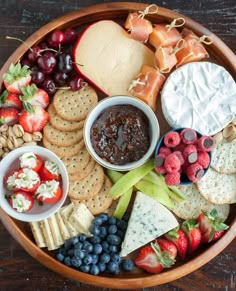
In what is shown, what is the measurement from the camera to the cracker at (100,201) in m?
2.00

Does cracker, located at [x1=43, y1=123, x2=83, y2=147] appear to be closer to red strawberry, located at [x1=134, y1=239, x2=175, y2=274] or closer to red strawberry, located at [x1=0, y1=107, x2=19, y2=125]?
red strawberry, located at [x1=0, y1=107, x2=19, y2=125]

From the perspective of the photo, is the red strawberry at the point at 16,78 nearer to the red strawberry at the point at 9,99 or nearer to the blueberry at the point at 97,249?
the red strawberry at the point at 9,99

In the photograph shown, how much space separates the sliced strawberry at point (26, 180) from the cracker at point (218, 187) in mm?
531

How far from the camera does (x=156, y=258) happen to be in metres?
1.95

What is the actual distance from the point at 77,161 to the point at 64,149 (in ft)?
0.19

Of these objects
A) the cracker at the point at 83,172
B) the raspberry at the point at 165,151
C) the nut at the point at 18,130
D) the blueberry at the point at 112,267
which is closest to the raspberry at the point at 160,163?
the raspberry at the point at 165,151

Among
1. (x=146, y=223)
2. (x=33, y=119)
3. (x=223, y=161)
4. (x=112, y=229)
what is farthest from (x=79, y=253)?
(x=223, y=161)

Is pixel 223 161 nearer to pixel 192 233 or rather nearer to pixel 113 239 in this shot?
pixel 192 233

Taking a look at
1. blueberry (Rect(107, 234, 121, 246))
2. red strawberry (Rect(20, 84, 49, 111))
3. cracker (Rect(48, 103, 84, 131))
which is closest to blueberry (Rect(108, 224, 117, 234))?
blueberry (Rect(107, 234, 121, 246))

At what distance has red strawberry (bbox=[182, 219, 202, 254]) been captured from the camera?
6.43 feet

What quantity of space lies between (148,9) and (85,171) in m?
0.57

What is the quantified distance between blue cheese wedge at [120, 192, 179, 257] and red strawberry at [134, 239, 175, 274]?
0.03m

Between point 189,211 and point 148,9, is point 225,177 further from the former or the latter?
point 148,9

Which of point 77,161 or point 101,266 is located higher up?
point 77,161
